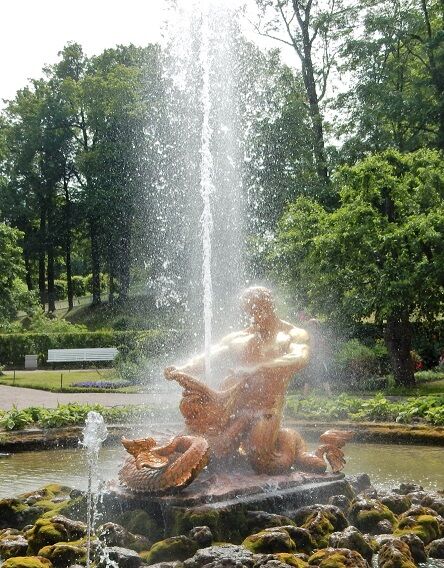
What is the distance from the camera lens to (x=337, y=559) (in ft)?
19.0

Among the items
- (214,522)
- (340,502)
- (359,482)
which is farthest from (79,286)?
(214,522)

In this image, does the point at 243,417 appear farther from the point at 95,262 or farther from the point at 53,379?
the point at 95,262

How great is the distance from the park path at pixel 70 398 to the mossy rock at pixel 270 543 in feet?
32.0

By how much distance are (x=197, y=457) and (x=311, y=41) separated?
26156 millimetres

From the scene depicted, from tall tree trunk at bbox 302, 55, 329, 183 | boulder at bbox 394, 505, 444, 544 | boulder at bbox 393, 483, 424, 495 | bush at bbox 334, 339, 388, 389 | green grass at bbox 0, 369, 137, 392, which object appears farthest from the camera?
tall tree trunk at bbox 302, 55, 329, 183

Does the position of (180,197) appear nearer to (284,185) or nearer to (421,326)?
(284,185)

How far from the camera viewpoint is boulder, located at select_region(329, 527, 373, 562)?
6.40 metres

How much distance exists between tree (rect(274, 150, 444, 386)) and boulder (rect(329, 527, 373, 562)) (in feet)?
39.6

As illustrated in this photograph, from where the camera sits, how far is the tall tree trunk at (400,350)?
20547 millimetres

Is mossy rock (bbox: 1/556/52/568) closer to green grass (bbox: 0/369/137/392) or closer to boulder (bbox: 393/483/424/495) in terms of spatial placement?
boulder (bbox: 393/483/424/495)

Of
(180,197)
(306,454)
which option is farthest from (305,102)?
(306,454)

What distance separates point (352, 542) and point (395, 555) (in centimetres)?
52

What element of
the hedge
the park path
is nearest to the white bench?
the hedge

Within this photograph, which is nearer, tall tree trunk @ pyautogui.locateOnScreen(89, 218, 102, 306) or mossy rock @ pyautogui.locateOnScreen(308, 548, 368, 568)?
mossy rock @ pyautogui.locateOnScreen(308, 548, 368, 568)
